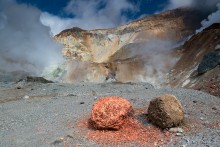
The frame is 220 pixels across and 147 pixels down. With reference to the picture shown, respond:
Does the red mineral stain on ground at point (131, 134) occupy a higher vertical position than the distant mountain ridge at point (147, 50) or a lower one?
lower

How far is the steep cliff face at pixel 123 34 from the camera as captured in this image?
74000 millimetres

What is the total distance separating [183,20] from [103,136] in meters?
69.2

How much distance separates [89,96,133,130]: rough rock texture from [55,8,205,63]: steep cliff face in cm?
6092

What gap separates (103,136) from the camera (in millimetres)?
10977

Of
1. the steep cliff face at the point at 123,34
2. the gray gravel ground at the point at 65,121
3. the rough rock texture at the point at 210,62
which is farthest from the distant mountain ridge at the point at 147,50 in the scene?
the gray gravel ground at the point at 65,121

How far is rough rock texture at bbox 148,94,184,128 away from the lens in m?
11.1

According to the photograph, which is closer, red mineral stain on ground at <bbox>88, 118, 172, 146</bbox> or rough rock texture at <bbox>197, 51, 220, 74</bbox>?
red mineral stain on ground at <bbox>88, 118, 172, 146</bbox>

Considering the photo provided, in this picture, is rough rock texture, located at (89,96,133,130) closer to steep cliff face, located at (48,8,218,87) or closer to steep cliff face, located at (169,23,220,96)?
steep cliff face, located at (169,23,220,96)

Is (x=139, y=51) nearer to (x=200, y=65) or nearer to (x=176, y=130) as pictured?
(x=200, y=65)

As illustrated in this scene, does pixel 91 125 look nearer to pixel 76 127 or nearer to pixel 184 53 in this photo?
pixel 76 127

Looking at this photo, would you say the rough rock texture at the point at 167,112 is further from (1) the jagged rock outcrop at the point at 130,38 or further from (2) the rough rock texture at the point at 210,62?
(1) the jagged rock outcrop at the point at 130,38

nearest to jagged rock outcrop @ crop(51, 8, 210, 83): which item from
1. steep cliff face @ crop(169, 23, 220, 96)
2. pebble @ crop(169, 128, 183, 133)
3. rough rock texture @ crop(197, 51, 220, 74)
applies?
steep cliff face @ crop(169, 23, 220, 96)

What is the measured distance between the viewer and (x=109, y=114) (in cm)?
1123

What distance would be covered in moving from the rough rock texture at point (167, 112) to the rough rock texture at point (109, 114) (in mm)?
1085
